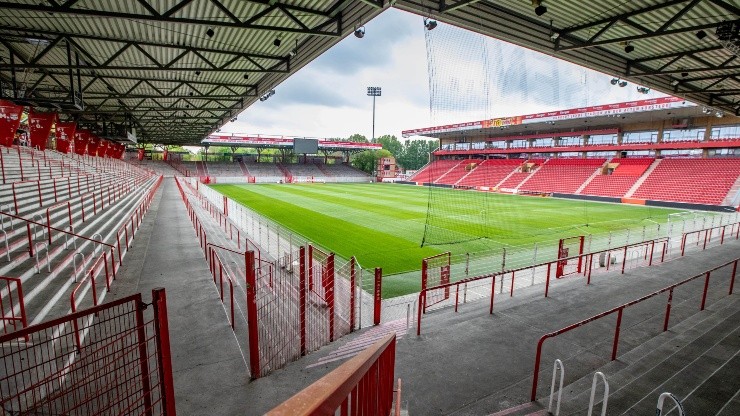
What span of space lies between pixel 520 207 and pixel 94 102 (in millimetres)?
30722

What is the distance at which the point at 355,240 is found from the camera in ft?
56.2

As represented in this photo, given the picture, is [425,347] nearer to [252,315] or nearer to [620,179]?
[252,315]

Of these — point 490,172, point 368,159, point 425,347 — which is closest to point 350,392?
point 425,347

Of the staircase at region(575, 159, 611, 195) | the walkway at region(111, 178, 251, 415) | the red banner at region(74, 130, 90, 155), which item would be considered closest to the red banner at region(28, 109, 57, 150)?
the walkway at region(111, 178, 251, 415)

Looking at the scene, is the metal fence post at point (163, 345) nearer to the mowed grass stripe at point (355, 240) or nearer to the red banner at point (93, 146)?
the mowed grass stripe at point (355, 240)

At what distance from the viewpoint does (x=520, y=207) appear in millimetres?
30875

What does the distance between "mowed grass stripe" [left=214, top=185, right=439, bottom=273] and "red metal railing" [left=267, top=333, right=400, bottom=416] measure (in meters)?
10.0

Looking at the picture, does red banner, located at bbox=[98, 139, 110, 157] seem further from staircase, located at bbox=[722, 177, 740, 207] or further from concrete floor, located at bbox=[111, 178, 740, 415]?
staircase, located at bbox=[722, 177, 740, 207]

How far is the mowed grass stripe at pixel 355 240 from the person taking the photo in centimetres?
1362

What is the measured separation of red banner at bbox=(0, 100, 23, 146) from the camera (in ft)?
38.6

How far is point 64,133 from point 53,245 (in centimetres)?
1759

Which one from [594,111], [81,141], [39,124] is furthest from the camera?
[594,111]

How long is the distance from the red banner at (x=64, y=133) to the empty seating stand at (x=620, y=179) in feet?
150

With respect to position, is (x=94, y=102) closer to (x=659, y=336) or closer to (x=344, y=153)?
(x=659, y=336)
